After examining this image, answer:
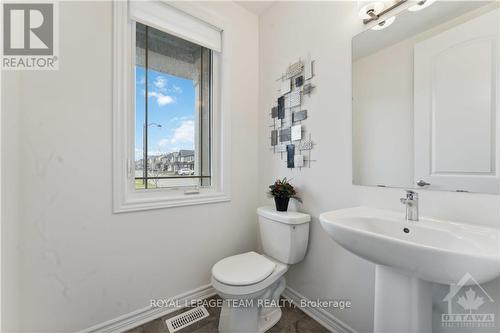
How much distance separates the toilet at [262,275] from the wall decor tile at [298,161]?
1.10ft

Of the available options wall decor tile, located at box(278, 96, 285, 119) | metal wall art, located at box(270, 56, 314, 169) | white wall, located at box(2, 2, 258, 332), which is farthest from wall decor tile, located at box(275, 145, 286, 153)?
white wall, located at box(2, 2, 258, 332)

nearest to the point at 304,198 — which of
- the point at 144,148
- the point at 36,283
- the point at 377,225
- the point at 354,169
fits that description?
the point at 354,169

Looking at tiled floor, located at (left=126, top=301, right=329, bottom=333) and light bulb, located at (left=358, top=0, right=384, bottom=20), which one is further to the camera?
tiled floor, located at (left=126, top=301, right=329, bottom=333)

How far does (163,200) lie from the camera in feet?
4.63

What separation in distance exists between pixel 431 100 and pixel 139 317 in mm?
1996

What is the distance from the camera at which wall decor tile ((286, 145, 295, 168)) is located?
1547 millimetres

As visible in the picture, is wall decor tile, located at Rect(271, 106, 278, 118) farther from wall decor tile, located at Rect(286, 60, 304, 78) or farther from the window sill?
the window sill

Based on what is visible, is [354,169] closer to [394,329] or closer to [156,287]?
[394,329]

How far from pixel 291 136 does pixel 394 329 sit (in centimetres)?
116

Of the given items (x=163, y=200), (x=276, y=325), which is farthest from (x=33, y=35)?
(x=276, y=325)

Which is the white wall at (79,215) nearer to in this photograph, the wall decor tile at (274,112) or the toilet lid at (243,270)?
the toilet lid at (243,270)

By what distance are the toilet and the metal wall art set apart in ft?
1.39

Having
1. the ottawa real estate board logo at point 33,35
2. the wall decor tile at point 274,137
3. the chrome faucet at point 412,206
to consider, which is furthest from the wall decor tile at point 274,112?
the ottawa real estate board logo at point 33,35

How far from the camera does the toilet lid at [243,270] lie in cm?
113
